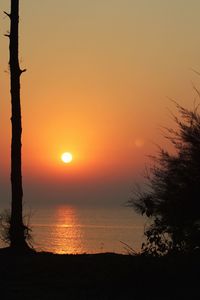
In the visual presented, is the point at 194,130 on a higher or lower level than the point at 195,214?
higher

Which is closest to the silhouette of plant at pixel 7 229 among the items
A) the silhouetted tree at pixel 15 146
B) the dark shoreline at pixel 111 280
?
the silhouetted tree at pixel 15 146

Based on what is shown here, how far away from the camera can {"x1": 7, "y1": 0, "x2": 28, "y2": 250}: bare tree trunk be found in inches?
655

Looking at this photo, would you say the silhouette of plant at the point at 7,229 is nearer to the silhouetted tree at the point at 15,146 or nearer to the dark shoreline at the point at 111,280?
the silhouetted tree at the point at 15,146

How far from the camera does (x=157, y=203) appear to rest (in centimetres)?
1371

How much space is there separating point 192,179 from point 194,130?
1142mm

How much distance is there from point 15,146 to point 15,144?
0.06 metres

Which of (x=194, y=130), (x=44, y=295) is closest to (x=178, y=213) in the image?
(x=194, y=130)

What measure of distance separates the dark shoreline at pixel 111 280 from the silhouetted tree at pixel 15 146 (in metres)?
4.14

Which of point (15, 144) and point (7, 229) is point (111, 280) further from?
point (15, 144)

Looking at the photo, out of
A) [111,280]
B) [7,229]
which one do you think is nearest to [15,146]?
[7,229]

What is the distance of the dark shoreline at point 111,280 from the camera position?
10.1m

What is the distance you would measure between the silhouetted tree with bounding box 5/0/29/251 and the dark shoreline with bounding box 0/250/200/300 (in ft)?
13.6

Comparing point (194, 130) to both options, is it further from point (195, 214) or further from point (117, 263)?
point (117, 263)

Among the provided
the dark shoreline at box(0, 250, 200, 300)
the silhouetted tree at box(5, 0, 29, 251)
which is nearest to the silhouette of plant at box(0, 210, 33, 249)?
the silhouetted tree at box(5, 0, 29, 251)
